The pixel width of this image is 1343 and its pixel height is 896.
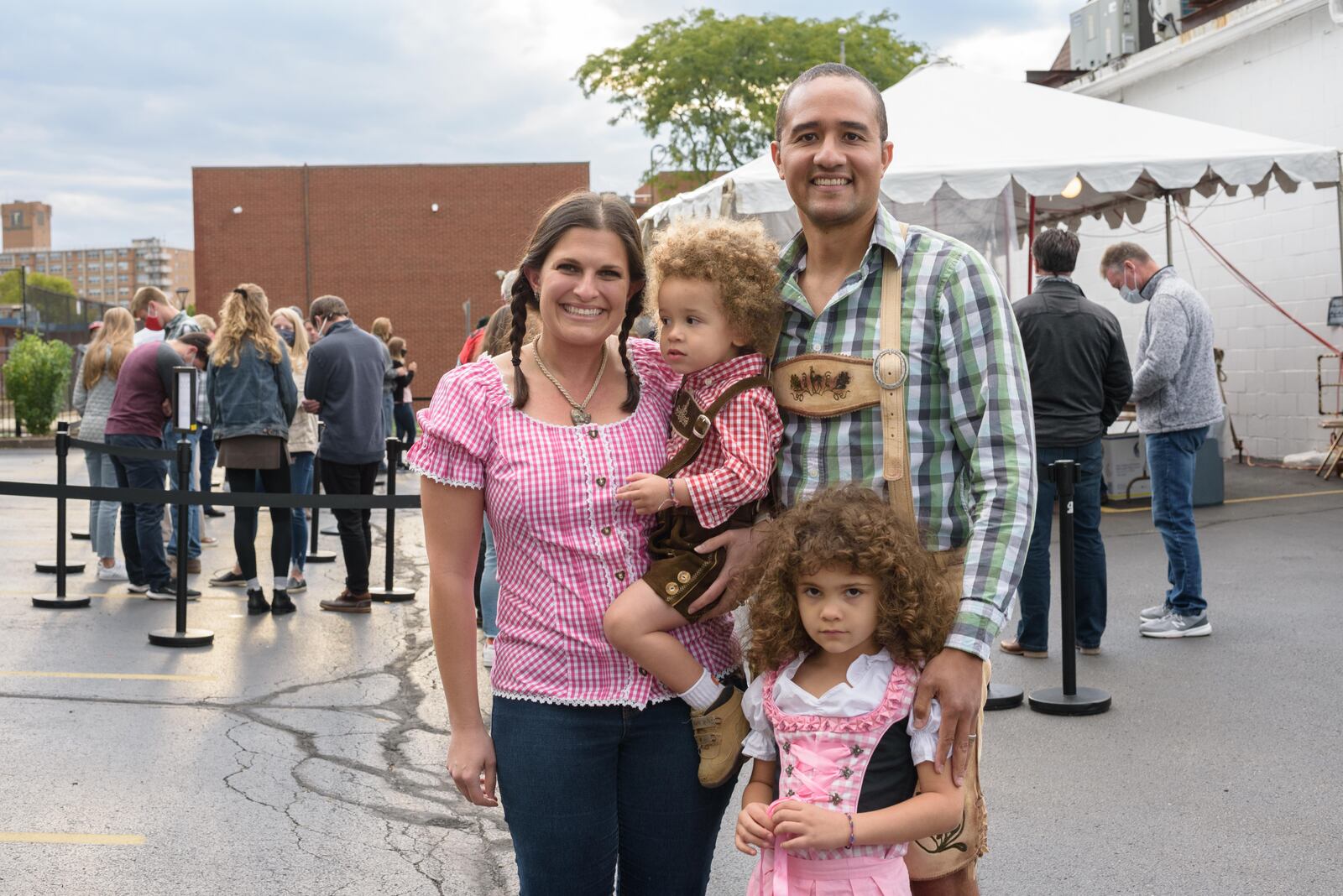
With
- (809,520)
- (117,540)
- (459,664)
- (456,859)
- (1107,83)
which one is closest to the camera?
→ (809,520)

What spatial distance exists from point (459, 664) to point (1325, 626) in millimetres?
6536

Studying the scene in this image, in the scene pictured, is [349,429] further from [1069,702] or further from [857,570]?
[857,570]

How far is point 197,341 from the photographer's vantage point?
1031 centimetres

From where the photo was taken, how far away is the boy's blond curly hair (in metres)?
2.47

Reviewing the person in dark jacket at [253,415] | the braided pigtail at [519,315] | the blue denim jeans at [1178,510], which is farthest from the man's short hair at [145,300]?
the braided pigtail at [519,315]

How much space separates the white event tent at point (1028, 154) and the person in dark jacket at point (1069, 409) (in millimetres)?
2739

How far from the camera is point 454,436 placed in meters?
2.39

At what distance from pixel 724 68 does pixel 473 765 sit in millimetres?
33396

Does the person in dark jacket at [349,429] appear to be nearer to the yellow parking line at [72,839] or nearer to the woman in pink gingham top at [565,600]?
the yellow parking line at [72,839]

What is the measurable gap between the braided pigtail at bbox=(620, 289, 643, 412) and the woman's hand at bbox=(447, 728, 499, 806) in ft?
2.34

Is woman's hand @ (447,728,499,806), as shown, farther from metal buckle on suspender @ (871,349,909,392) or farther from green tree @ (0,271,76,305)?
green tree @ (0,271,76,305)

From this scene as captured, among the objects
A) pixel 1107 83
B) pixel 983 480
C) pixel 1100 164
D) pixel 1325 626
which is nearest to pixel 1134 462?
pixel 1100 164

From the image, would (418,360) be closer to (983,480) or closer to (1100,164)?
(1100,164)

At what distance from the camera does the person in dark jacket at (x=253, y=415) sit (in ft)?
27.9
